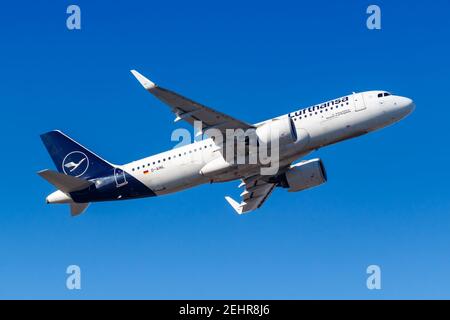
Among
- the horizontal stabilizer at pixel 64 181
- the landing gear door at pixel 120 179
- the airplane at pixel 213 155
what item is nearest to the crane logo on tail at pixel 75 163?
the airplane at pixel 213 155

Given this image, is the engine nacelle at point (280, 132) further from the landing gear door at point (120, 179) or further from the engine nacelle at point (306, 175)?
the landing gear door at point (120, 179)

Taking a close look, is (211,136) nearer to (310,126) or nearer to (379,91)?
(310,126)

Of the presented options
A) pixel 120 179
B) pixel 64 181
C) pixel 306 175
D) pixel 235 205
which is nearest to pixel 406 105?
pixel 306 175

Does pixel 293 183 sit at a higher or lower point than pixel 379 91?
lower

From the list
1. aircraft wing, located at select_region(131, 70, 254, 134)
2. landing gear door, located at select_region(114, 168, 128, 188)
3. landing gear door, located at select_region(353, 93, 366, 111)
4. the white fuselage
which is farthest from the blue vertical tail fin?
landing gear door, located at select_region(353, 93, 366, 111)

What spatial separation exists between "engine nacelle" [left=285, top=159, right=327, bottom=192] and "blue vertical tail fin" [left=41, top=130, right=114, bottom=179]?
42.1 feet

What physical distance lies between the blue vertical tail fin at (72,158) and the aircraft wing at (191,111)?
8528 millimetres

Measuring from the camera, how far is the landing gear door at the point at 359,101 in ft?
192

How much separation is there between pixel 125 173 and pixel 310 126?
13.3 m

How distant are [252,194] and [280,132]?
1067 centimetres

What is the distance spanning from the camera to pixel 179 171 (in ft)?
198

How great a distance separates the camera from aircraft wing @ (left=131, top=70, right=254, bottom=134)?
5353 cm

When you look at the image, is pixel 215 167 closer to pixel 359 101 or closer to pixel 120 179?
pixel 120 179

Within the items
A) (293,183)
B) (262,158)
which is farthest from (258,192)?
(262,158)
